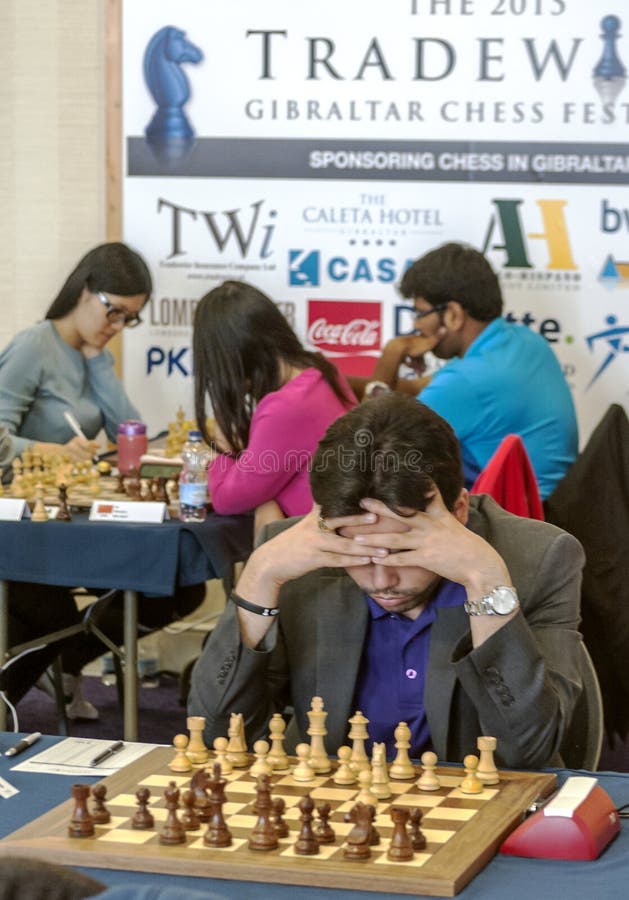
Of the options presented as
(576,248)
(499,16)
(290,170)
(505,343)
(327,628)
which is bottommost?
(327,628)

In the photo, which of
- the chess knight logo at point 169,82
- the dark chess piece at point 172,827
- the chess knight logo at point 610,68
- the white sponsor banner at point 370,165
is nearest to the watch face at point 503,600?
the dark chess piece at point 172,827

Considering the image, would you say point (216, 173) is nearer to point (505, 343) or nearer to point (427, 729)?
point (505, 343)

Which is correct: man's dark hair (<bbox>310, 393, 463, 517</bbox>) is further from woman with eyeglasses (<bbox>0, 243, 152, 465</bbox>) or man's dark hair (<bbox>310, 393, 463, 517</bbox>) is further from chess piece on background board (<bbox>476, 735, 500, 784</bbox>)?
woman with eyeglasses (<bbox>0, 243, 152, 465</bbox>)

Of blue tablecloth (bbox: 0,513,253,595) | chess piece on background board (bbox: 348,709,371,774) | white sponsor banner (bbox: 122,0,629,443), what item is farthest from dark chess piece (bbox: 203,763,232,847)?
white sponsor banner (bbox: 122,0,629,443)

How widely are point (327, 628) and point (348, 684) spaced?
9 cm

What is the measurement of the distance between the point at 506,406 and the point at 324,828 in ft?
8.97

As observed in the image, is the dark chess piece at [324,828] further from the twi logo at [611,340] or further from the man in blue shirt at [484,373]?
the twi logo at [611,340]

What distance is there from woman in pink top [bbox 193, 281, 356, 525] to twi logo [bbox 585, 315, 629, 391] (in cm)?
156

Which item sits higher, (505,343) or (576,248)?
(576,248)

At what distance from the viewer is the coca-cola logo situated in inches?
204

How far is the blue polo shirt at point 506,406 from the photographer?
163 inches

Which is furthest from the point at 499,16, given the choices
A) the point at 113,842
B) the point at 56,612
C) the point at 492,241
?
the point at 113,842

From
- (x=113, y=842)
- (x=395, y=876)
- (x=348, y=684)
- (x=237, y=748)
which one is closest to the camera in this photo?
(x=395, y=876)

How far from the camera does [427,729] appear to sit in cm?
207
